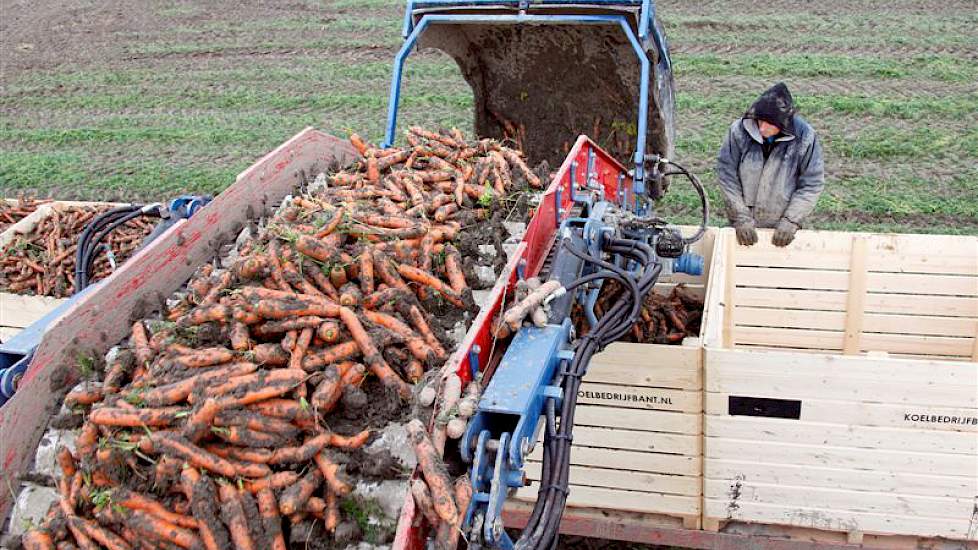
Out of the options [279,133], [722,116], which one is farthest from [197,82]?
[722,116]

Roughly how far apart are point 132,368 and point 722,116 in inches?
387

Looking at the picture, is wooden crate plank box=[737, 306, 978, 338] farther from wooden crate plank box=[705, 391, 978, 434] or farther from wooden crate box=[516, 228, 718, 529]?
wooden crate plank box=[705, 391, 978, 434]

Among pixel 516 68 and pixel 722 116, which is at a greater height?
pixel 516 68

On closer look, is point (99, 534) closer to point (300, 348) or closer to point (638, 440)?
point (300, 348)

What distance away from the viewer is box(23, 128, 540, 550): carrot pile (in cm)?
305

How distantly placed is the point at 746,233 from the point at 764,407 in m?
2.05

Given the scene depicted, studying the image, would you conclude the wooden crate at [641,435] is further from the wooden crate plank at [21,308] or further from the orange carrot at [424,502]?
the wooden crate plank at [21,308]

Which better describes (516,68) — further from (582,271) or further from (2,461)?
(2,461)

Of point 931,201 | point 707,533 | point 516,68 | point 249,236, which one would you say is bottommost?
point 707,533

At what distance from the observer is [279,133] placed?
509 inches

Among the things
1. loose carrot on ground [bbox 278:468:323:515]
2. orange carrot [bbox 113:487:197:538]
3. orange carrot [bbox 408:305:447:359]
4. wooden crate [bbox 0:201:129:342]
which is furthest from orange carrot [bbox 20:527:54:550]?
wooden crate [bbox 0:201:129:342]

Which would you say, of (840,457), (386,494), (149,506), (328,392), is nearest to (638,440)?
(840,457)

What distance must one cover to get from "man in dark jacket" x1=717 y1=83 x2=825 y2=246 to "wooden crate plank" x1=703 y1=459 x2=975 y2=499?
213 centimetres

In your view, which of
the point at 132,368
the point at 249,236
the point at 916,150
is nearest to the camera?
the point at 132,368
